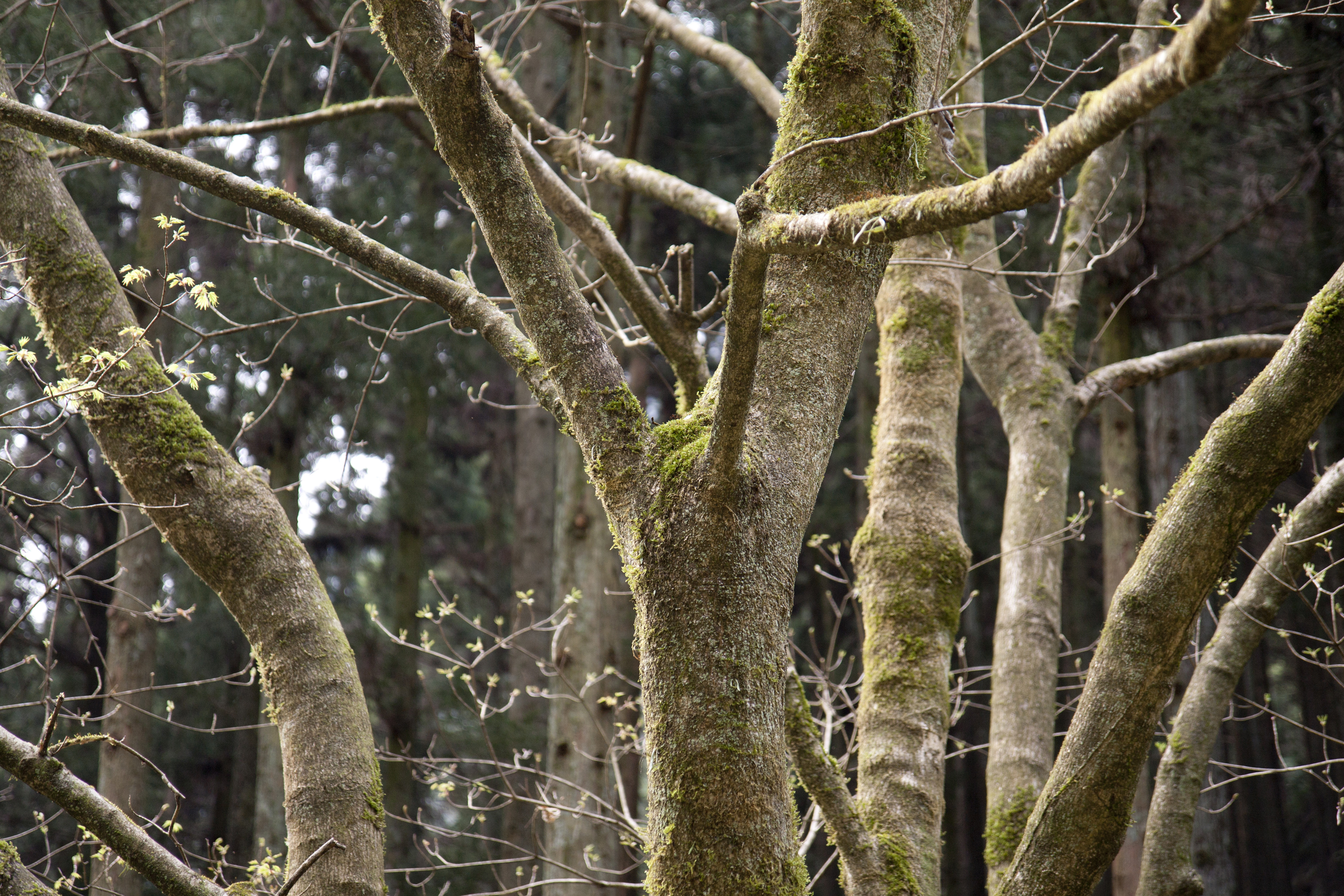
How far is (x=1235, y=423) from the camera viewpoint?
1.96m

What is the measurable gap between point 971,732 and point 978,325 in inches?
391

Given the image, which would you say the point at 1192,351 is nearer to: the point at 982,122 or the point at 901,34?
the point at 982,122

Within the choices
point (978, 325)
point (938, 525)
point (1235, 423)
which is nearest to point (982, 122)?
point (978, 325)

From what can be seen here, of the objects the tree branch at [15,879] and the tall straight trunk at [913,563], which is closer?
the tree branch at [15,879]

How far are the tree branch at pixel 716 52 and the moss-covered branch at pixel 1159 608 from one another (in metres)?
2.69

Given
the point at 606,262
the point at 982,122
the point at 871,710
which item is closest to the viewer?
the point at 606,262

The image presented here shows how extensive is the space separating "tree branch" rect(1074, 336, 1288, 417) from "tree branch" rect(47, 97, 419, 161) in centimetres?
285

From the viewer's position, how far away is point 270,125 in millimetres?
3035

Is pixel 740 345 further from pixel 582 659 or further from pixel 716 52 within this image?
pixel 582 659

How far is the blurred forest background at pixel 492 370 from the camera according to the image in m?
7.46

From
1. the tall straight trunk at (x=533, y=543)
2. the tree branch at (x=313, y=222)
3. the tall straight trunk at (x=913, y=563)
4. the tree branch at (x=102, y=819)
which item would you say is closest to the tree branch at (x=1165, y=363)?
the tall straight trunk at (x=913, y=563)

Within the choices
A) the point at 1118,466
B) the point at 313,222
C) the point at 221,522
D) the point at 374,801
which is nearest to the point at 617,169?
the point at 313,222

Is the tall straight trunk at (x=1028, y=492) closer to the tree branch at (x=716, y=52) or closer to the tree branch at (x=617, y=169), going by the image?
the tree branch at (x=617, y=169)

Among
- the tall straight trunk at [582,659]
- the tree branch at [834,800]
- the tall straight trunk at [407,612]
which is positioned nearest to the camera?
A: the tree branch at [834,800]
